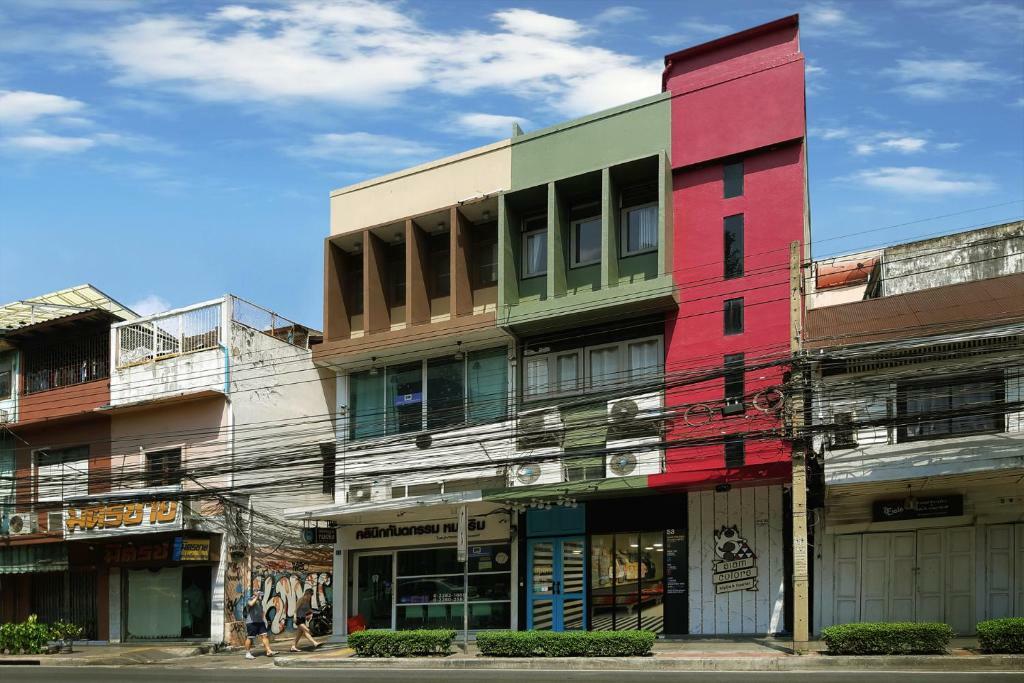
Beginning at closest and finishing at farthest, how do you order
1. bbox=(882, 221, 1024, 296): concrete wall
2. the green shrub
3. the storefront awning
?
bbox=(882, 221, 1024, 296): concrete wall, the green shrub, the storefront awning

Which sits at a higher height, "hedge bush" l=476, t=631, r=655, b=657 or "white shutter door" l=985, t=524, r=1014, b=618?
"white shutter door" l=985, t=524, r=1014, b=618

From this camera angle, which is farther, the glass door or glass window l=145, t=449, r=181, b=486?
glass window l=145, t=449, r=181, b=486

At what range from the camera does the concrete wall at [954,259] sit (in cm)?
2580

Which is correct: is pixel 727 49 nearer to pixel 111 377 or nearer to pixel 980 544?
pixel 980 544

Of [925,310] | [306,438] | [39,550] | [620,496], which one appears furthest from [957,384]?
[39,550]

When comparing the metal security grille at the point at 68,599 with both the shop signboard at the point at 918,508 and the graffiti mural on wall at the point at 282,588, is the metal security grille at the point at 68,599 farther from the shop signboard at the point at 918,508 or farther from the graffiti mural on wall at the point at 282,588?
the shop signboard at the point at 918,508

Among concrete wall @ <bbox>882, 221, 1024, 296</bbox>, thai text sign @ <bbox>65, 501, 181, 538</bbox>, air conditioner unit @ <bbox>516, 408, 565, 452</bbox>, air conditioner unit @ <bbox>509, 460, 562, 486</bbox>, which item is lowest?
thai text sign @ <bbox>65, 501, 181, 538</bbox>

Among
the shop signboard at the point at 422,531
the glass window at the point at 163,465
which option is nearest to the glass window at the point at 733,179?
the shop signboard at the point at 422,531

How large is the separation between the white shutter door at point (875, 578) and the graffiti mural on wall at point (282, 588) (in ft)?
51.7

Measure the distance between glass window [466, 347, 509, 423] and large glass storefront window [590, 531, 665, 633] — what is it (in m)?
4.24

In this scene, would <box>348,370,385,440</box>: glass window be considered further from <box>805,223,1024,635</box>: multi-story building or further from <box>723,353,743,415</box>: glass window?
<box>805,223,1024,635</box>: multi-story building

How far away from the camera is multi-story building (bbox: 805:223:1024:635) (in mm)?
21922

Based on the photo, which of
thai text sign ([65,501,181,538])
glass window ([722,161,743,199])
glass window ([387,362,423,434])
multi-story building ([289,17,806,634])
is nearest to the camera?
multi-story building ([289,17,806,634])

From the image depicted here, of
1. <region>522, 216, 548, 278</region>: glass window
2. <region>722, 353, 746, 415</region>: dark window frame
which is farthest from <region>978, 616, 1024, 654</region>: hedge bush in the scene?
<region>522, 216, 548, 278</region>: glass window
